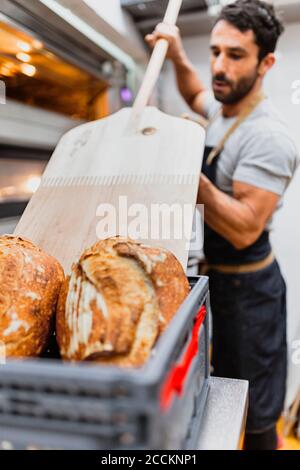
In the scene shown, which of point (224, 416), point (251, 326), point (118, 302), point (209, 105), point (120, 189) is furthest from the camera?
point (209, 105)

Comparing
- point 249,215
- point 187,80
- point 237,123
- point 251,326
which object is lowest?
point 251,326

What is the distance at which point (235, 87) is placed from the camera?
47.9 inches

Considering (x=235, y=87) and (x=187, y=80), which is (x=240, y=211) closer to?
(x=235, y=87)

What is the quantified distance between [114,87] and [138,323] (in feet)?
3.87

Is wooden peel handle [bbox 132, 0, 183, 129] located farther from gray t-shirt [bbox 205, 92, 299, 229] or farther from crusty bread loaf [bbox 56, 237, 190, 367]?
crusty bread loaf [bbox 56, 237, 190, 367]

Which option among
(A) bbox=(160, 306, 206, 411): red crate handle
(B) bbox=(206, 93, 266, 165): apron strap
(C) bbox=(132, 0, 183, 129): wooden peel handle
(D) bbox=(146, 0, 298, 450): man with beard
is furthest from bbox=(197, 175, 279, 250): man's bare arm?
(A) bbox=(160, 306, 206, 411): red crate handle

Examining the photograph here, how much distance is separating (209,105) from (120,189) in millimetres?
822

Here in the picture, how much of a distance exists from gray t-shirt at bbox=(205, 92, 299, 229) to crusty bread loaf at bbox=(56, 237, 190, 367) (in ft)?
2.18

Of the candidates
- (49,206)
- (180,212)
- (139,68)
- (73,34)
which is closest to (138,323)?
(180,212)

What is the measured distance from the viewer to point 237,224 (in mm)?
1104

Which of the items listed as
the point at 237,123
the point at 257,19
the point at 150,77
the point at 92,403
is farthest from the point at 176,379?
the point at 257,19

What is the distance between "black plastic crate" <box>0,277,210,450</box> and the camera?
0.30m
